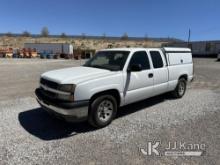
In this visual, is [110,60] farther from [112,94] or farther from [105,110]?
[105,110]

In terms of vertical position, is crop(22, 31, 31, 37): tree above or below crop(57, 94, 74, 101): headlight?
above

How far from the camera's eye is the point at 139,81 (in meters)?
5.38

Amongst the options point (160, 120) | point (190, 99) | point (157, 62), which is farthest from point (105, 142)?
point (190, 99)

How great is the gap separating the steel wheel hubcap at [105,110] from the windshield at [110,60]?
868 mm

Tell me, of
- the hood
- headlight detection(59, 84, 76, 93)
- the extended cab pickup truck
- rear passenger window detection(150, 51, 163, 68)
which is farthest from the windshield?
headlight detection(59, 84, 76, 93)

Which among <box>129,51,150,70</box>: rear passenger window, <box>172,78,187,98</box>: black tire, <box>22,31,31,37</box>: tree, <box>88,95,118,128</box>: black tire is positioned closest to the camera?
<box>88,95,118,128</box>: black tire

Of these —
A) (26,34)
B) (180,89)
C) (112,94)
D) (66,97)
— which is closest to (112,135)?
(112,94)

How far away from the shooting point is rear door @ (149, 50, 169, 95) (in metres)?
5.97

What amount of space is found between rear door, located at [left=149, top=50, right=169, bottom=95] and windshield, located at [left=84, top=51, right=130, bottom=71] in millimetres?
1048

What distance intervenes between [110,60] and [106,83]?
1157 mm

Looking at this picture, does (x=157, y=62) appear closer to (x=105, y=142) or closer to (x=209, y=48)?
(x=105, y=142)

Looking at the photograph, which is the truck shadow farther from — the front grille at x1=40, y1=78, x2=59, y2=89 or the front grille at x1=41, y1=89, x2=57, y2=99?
the front grille at x1=40, y1=78, x2=59, y2=89

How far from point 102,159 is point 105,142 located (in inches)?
24.4

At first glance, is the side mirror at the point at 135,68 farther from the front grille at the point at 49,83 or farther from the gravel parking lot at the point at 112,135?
the front grille at the point at 49,83
